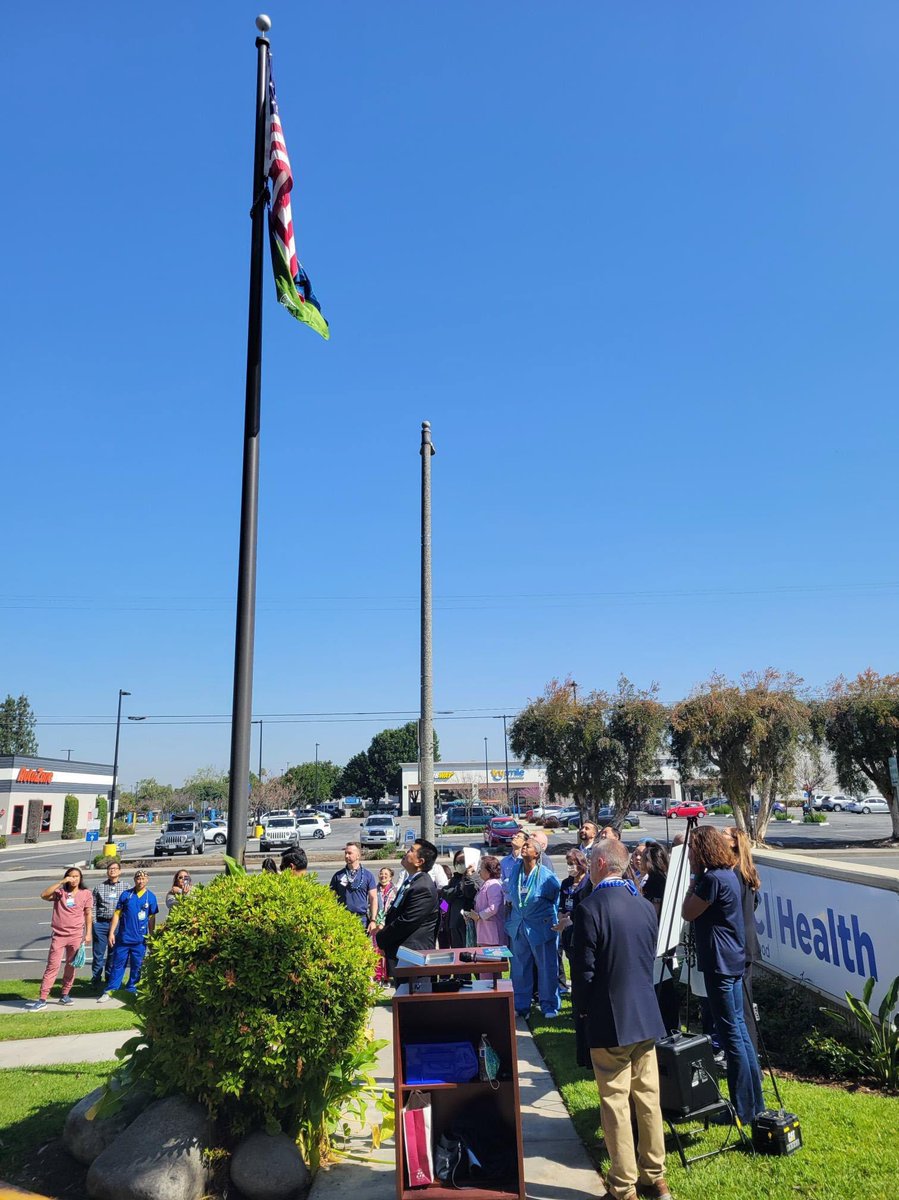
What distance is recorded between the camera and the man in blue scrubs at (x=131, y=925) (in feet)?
35.6

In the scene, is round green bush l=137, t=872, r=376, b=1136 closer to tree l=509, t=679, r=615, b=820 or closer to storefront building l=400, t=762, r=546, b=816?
tree l=509, t=679, r=615, b=820

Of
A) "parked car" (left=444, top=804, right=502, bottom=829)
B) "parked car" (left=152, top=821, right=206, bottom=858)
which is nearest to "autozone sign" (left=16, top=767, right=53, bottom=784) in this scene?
"parked car" (left=152, top=821, right=206, bottom=858)

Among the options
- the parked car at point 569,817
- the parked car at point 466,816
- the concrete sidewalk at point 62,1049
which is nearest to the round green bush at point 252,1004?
the concrete sidewalk at point 62,1049

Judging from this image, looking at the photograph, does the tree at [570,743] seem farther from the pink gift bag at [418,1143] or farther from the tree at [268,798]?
the tree at [268,798]

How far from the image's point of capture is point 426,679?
41.1ft

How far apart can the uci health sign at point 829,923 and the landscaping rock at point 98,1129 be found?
5.41 metres

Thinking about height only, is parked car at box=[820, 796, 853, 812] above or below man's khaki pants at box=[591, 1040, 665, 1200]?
below

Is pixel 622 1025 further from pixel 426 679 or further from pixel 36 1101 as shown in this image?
pixel 426 679

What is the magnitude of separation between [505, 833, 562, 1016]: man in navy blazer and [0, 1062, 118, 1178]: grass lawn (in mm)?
3896

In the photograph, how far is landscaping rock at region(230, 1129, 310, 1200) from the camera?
15.0ft

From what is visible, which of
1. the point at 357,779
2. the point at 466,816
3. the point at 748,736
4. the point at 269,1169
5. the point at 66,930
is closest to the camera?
the point at 269,1169

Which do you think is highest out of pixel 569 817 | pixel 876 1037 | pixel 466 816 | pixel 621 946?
pixel 621 946

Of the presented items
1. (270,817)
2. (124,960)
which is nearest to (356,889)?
(124,960)

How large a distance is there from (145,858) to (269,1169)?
3769cm
